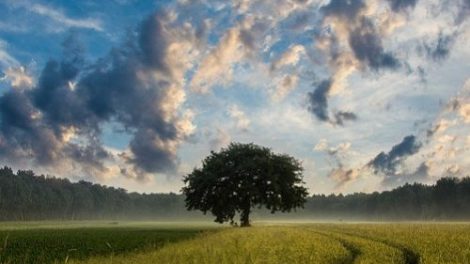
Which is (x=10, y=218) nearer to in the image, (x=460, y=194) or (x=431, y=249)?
(x=460, y=194)

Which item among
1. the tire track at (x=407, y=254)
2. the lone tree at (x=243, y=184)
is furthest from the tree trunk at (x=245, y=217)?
the tire track at (x=407, y=254)

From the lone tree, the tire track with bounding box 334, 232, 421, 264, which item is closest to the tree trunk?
the lone tree

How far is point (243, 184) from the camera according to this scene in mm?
80875

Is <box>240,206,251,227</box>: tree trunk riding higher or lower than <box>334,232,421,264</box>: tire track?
higher

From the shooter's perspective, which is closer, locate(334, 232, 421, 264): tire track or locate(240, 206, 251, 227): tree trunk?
locate(334, 232, 421, 264): tire track

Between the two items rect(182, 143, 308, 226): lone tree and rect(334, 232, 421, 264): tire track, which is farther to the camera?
rect(182, 143, 308, 226): lone tree

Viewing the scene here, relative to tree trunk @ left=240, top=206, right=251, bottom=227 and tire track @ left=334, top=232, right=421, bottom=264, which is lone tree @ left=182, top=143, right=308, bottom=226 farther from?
tire track @ left=334, top=232, right=421, bottom=264

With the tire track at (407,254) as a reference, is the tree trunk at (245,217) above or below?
above

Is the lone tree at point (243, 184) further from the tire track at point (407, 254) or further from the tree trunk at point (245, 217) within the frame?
the tire track at point (407, 254)

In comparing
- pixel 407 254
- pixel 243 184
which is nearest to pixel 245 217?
pixel 243 184

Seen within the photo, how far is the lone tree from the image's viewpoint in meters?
80.9

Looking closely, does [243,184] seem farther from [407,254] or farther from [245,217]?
[407,254]

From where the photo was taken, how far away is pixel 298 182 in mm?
84688

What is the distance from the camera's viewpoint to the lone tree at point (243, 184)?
80.9 meters
